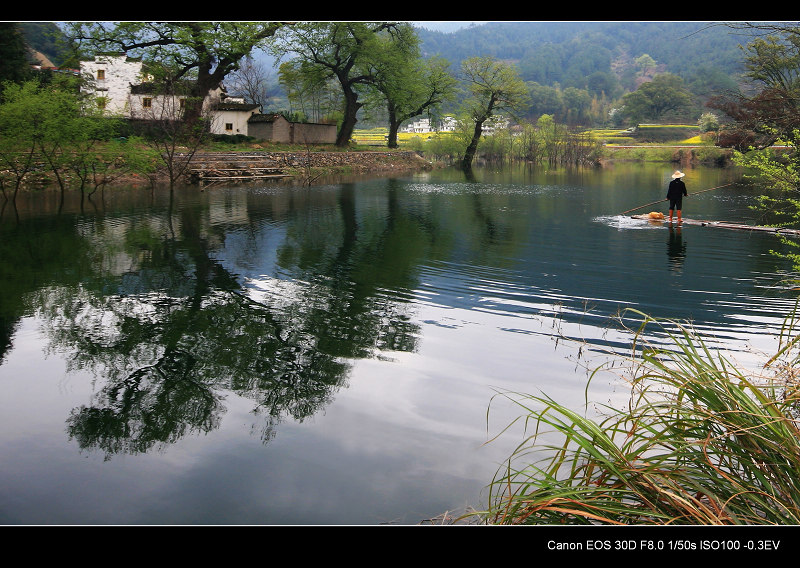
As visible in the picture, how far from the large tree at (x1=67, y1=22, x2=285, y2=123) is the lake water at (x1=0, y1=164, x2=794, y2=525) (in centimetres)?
2635

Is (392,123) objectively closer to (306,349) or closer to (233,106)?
(233,106)

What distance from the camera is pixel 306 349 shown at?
8.93 m

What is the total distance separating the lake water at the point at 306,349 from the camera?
5.63 meters

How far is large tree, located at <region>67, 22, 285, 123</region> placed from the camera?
41531mm

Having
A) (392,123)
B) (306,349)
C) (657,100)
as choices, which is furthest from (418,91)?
(657,100)

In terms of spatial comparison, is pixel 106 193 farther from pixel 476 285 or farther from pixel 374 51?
pixel 374 51

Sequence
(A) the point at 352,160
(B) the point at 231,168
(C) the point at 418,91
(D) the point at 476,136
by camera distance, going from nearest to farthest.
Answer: (B) the point at 231,168
(A) the point at 352,160
(C) the point at 418,91
(D) the point at 476,136

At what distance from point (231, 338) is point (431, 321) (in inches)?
119

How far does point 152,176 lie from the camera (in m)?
34.2

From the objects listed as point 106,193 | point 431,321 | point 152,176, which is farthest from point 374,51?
point 431,321

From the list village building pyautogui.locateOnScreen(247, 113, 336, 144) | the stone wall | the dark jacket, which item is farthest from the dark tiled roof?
the dark jacket

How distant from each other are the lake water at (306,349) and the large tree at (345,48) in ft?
119

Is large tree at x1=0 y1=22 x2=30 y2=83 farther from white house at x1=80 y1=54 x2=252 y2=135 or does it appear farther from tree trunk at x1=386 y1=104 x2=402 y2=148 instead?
tree trunk at x1=386 y1=104 x2=402 y2=148

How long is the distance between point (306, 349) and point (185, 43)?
40.1 metres
